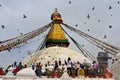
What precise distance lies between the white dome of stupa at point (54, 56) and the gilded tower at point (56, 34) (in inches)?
108

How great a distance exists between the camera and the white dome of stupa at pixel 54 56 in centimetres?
3769

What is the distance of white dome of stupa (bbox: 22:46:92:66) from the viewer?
Answer: 3769cm

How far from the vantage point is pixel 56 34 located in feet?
147

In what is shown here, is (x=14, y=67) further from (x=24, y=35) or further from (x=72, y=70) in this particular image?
(x=24, y=35)

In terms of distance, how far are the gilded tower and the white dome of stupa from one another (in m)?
2.74

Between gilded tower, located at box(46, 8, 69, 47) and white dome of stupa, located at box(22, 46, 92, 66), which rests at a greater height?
gilded tower, located at box(46, 8, 69, 47)

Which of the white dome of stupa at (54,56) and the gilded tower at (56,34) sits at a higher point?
the gilded tower at (56,34)

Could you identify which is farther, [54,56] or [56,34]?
[56,34]

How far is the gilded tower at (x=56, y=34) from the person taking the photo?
144 ft

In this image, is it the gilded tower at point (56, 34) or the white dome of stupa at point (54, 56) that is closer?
the white dome of stupa at point (54, 56)

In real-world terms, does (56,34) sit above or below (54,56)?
above

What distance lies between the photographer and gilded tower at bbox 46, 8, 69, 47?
4397 cm

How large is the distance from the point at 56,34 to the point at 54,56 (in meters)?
6.16

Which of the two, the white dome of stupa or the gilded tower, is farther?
the gilded tower
